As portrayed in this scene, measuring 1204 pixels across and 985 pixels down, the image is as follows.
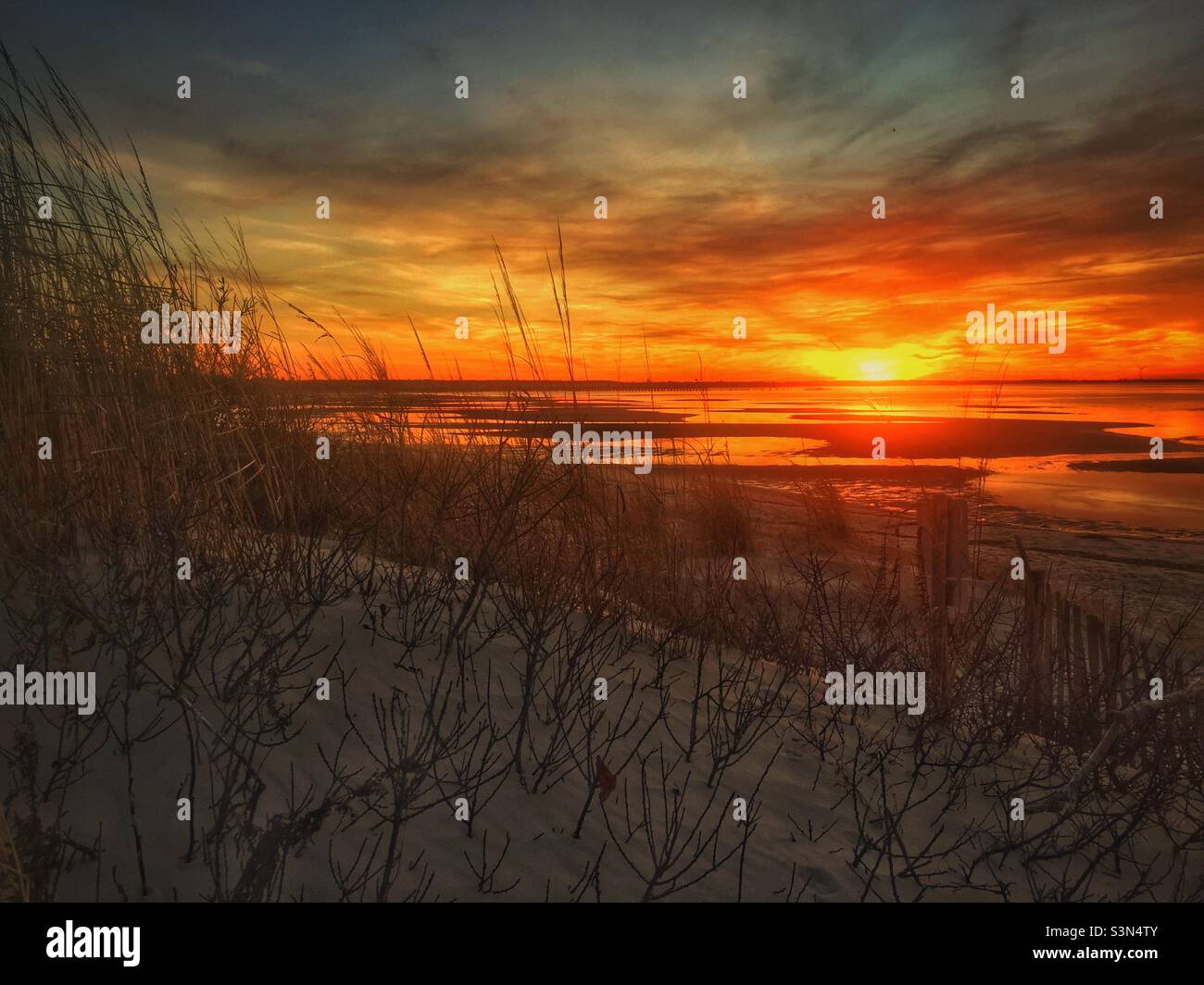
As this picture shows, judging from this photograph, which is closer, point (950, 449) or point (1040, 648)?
point (1040, 648)

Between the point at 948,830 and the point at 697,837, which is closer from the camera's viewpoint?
the point at 697,837

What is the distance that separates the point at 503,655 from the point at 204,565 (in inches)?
50.9

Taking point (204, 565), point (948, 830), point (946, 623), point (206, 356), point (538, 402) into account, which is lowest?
point (948, 830)

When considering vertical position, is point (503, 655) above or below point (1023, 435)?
below

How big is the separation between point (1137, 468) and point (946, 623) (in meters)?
13.6

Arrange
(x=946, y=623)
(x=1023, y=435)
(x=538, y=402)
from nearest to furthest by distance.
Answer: (x=538, y=402) → (x=946, y=623) → (x=1023, y=435)

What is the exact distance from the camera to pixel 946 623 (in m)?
A: 4.04

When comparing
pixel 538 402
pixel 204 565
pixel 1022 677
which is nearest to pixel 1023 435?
pixel 1022 677

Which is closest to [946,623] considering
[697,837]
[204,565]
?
[697,837]
